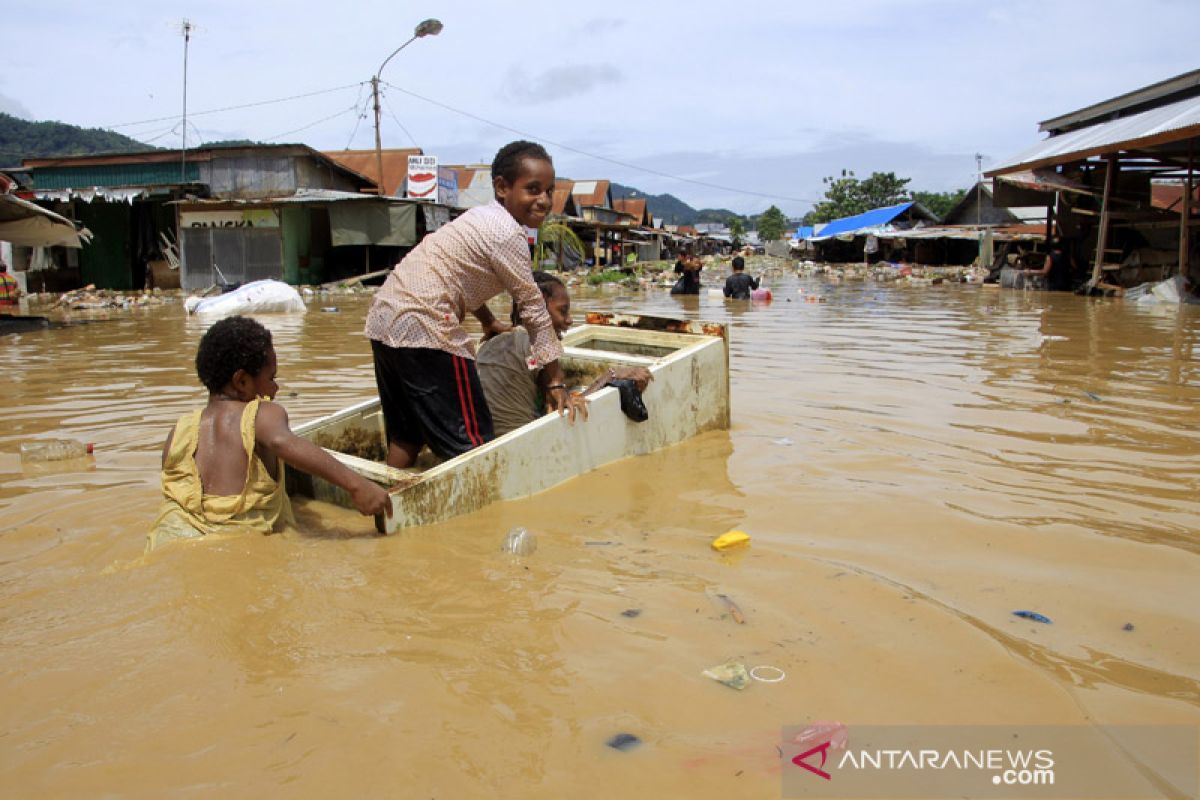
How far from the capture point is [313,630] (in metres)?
2.21

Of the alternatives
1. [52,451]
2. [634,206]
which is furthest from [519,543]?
[634,206]

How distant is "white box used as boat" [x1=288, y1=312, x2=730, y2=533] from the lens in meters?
3.02

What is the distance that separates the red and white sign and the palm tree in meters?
3.04

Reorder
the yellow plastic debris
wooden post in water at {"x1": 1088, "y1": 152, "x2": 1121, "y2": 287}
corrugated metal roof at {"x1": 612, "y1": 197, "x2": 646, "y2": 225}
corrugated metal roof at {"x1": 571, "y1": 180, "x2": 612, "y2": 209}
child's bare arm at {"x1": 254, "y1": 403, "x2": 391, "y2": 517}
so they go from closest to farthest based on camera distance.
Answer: child's bare arm at {"x1": 254, "y1": 403, "x2": 391, "y2": 517} < the yellow plastic debris < wooden post in water at {"x1": 1088, "y1": 152, "x2": 1121, "y2": 287} < corrugated metal roof at {"x1": 571, "y1": 180, "x2": 612, "y2": 209} < corrugated metal roof at {"x1": 612, "y1": 197, "x2": 646, "y2": 225}

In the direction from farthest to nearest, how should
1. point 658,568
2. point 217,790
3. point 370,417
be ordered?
point 370,417 < point 658,568 < point 217,790

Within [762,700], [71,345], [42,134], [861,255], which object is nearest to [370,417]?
[762,700]

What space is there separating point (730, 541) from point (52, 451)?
11.5 feet

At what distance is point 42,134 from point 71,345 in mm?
56832

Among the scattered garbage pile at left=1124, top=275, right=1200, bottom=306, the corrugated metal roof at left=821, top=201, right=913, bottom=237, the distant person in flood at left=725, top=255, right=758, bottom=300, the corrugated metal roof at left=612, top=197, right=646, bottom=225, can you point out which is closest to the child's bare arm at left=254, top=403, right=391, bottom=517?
the distant person in flood at left=725, top=255, right=758, bottom=300

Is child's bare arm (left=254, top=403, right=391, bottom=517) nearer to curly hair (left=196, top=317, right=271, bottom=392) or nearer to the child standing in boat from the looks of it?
curly hair (left=196, top=317, right=271, bottom=392)

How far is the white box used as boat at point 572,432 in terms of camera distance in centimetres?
302

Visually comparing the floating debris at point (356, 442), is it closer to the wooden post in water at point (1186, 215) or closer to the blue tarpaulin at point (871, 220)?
the wooden post in water at point (1186, 215)

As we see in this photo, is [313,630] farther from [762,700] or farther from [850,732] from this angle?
[850,732]

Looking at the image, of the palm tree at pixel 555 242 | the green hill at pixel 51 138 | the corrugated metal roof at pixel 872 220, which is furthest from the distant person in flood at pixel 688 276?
the green hill at pixel 51 138
